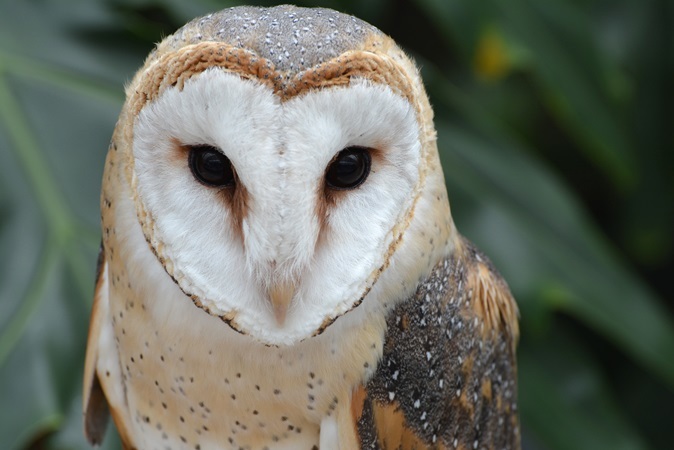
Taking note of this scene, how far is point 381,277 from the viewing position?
84cm

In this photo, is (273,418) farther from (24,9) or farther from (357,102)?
(24,9)

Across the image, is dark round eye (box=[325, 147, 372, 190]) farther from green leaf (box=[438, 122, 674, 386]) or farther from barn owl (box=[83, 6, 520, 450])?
green leaf (box=[438, 122, 674, 386])

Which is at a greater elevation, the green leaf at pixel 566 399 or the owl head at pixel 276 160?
the owl head at pixel 276 160

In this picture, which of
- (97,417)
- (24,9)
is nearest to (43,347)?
(97,417)

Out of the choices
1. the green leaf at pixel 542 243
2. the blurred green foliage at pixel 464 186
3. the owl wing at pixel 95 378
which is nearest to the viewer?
the owl wing at pixel 95 378

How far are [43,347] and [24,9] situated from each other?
23.7 inches

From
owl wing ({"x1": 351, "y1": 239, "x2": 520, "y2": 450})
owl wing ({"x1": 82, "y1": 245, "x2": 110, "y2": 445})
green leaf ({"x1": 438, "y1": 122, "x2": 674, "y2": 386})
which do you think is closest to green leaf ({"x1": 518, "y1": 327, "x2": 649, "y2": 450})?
green leaf ({"x1": 438, "y1": 122, "x2": 674, "y2": 386})

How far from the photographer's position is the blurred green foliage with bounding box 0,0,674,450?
4.15 feet

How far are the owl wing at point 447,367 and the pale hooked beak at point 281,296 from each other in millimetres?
177

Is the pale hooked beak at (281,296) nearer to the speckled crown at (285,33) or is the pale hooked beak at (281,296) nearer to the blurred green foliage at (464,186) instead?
the speckled crown at (285,33)

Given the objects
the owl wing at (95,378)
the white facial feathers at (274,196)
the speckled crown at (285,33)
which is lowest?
the owl wing at (95,378)

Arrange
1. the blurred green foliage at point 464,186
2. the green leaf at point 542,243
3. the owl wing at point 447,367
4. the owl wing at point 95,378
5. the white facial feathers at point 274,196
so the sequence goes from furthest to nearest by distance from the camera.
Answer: the green leaf at point 542,243 < the blurred green foliage at point 464,186 < the owl wing at point 95,378 < the owl wing at point 447,367 < the white facial feathers at point 274,196

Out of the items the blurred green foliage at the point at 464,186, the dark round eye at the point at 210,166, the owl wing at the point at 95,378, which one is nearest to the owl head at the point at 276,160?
the dark round eye at the point at 210,166

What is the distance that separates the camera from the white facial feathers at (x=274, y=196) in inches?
25.9
